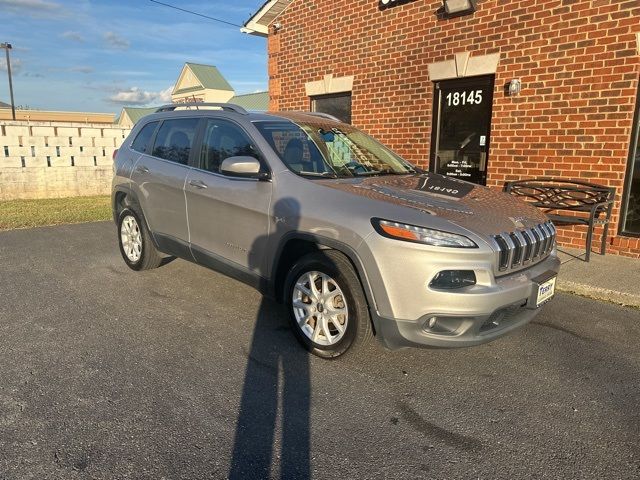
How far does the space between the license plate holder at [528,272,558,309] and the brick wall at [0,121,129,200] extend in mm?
12876

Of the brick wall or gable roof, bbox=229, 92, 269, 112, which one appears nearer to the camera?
the brick wall

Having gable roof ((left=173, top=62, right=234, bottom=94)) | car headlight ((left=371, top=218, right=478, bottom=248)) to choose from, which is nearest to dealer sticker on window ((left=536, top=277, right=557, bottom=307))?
car headlight ((left=371, top=218, right=478, bottom=248))

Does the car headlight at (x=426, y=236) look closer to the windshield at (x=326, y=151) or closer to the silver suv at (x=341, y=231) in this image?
the silver suv at (x=341, y=231)

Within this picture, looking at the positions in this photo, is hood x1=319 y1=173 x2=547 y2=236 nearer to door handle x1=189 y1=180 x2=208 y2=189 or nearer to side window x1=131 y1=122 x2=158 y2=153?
door handle x1=189 y1=180 x2=208 y2=189

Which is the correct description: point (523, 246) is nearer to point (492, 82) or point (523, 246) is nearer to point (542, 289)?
point (542, 289)

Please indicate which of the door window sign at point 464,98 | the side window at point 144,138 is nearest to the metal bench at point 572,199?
the door window sign at point 464,98

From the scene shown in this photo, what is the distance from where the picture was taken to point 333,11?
29.9 feet

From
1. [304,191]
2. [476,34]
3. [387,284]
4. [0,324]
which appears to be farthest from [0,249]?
[476,34]

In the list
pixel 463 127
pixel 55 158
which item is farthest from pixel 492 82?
pixel 55 158

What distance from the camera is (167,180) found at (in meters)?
4.87

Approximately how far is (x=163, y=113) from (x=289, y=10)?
575cm

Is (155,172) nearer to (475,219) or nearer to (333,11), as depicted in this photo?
(475,219)

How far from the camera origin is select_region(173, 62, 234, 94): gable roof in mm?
46594

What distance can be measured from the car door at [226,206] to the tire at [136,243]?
107cm
